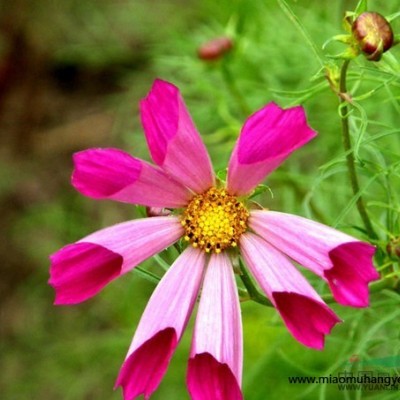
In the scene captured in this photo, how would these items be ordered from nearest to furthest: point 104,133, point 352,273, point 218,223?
point 352,273, point 218,223, point 104,133

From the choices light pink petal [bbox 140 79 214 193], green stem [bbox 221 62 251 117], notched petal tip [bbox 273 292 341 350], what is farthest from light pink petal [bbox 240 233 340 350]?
green stem [bbox 221 62 251 117]

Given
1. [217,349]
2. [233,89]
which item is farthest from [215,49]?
[217,349]

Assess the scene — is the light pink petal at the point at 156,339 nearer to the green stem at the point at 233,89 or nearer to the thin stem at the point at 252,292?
the thin stem at the point at 252,292

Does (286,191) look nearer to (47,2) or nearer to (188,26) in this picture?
(188,26)

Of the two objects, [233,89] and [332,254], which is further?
[233,89]

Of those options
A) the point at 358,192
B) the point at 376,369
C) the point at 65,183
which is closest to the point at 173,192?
the point at 358,192

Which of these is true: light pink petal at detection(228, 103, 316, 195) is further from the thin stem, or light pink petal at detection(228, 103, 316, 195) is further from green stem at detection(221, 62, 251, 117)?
green stem at detection(221, 62, 251, 117)

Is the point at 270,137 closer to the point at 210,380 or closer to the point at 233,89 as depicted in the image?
the point at 210,380
